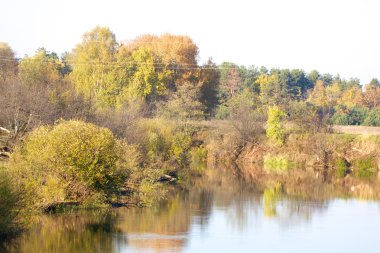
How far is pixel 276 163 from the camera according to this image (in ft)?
211

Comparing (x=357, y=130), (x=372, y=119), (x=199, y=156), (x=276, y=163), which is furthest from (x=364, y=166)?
(x=372, y=119)

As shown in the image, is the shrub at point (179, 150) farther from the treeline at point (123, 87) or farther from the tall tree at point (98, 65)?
the tall tree at point (98, 65)

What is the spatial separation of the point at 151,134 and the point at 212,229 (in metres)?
19.8

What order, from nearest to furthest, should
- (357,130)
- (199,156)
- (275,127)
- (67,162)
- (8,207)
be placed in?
→ 1. (8,207)
2. (67,162)
3. (199,156)
4. (275,127)
5. (357,130)

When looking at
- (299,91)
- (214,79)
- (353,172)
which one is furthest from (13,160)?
(299,91)

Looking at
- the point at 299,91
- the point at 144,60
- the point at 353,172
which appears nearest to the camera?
the point at 353,172

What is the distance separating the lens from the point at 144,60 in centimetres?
7325

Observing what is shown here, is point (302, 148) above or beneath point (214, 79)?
beneath

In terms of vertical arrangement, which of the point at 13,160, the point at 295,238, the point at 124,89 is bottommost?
the point at 295,238

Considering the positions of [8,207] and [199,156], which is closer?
[8,207]

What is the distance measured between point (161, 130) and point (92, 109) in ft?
24.2

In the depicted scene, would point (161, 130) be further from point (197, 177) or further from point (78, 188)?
point (78, 188)

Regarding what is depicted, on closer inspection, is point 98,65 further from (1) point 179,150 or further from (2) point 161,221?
(2) point 161,221

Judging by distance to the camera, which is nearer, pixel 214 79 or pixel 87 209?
pixel 87 209
